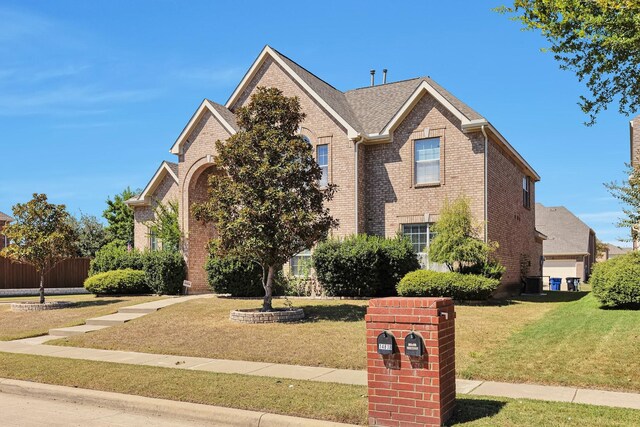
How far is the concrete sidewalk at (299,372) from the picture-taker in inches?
319

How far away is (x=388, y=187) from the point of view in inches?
912

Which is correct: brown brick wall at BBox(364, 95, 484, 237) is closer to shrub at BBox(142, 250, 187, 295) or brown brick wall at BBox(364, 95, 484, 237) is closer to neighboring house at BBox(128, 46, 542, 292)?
neighboring house at BBox(128, 46, 542, 292)

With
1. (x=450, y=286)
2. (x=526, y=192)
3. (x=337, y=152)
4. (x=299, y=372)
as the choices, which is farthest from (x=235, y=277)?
(x=526, y=192)

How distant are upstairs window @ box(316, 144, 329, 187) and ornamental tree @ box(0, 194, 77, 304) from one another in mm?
10109

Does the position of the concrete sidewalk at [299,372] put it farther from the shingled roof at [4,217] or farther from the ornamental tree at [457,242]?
the shingled roof at [4,217]

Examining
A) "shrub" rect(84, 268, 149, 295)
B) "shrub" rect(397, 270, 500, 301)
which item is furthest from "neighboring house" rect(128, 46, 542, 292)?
"shrub" rect(397, 270, 500, 301)

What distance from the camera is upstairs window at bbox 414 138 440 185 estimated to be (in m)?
22.3

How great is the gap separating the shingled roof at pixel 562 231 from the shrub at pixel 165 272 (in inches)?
1339

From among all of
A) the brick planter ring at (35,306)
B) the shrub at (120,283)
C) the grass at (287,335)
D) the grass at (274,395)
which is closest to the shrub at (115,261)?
the shrub at (120,283)

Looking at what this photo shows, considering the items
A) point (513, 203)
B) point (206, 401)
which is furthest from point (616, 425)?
point (513, 203)

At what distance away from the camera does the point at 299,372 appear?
10297mm

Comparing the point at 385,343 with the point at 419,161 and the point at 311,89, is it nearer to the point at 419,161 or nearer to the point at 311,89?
the point at 419,161

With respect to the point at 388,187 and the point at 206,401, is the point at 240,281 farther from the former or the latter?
the point at 206,401

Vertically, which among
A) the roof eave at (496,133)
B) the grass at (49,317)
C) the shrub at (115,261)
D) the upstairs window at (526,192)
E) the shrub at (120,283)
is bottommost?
the grass at (49,317)
